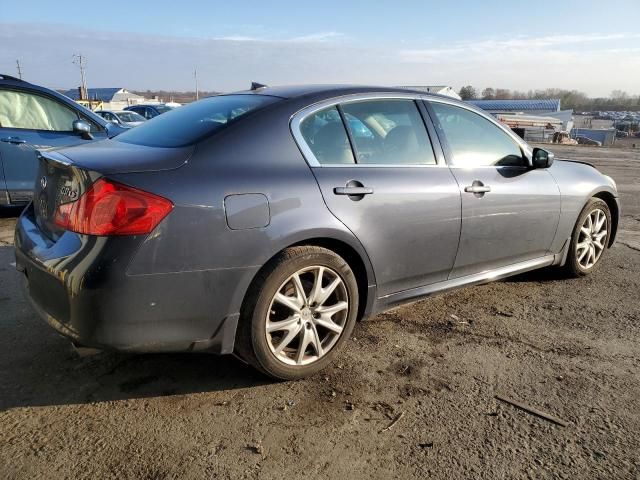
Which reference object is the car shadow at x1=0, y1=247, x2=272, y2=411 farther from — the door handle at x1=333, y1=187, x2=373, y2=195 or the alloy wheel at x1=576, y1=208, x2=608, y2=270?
the alloy wheel at x1=576, y1=208, x2=608, y2=270

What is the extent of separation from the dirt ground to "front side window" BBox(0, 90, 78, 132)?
3.53m

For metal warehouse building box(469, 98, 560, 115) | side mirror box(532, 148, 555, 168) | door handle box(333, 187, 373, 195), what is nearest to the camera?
door handle box(333, 187, 373, 195)

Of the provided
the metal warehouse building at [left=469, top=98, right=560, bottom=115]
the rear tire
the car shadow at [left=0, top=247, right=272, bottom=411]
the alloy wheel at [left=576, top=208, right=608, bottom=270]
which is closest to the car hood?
the car shadow at [left=0, top=247, right=272, bottom=411]

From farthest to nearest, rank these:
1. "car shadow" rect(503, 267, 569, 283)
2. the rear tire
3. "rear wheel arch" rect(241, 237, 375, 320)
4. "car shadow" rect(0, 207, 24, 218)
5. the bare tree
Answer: the bare tree < "car shadow" rect(0, 207, 24, 218) < "car shadow" rect(503, 267, 569, 283) < the rear tire < "rear wheel arch" rect(241, 237, 375, 320)

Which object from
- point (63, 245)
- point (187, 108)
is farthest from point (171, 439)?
point (187, 108)

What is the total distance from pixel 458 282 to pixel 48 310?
2.52 meters

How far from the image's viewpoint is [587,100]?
15012 centimetres

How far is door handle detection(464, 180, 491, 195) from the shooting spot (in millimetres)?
3490

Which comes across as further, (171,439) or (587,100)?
(587,100)

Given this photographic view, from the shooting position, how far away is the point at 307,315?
9.30ft

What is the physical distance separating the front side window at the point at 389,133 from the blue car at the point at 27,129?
4.04 m

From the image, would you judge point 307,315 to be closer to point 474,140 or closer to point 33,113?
point 474,140

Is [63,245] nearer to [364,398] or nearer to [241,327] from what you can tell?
[241,327]

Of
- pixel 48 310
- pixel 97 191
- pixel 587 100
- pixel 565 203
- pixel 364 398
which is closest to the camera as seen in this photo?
pixel 97 191
